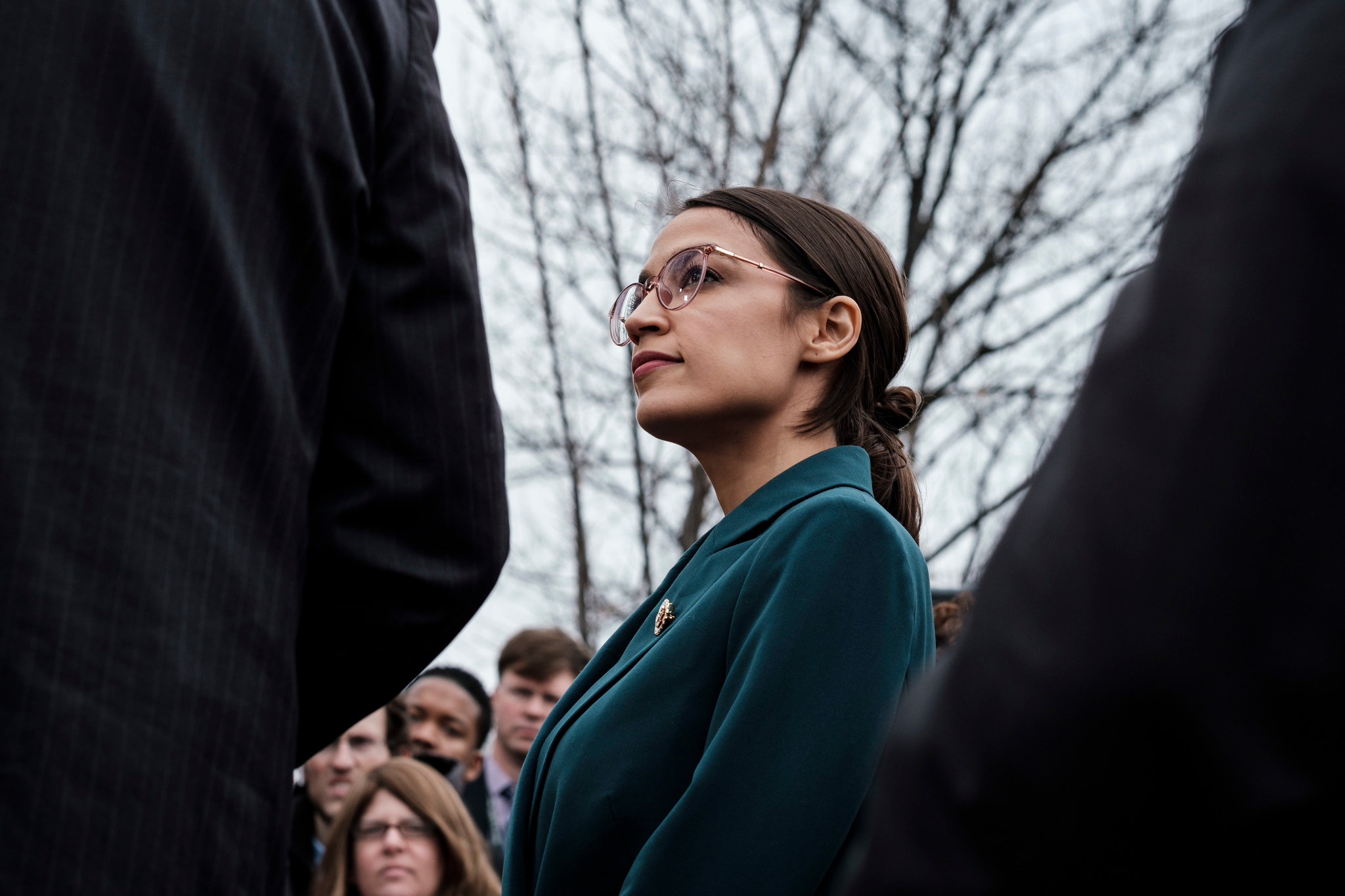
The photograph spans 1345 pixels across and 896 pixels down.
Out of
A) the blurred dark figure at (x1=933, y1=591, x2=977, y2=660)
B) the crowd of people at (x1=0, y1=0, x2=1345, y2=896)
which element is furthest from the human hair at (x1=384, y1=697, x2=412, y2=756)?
the crowd of people at (x1=0, y1=0, x2=1345, y2=896)

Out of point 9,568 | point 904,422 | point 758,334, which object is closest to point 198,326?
point 9,568

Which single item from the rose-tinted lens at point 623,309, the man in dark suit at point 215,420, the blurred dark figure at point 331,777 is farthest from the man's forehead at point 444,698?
the man in dark suit at point 215,420

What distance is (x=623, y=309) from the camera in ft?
9.02

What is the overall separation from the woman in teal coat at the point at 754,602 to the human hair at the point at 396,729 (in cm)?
284

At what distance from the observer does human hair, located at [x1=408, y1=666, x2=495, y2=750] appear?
5578 mm

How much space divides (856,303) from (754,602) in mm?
753

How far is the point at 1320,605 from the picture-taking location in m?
0.53

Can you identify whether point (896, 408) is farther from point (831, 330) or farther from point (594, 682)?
point (594, 682)

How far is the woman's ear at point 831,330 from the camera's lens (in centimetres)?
240

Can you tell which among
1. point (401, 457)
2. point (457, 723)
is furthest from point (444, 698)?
point (401, 457)

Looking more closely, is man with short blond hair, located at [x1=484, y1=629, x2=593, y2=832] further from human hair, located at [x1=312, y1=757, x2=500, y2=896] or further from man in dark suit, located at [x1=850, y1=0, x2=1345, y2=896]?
man in dark suit, located at [x1=850, y1=0, x2=1345, y2=896]

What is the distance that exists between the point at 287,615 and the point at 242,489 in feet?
0.40

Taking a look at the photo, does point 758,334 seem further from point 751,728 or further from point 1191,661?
point 1191,661

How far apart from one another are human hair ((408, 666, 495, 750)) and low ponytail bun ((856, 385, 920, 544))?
335 centimetres
